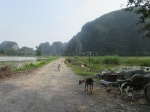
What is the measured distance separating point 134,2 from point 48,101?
869 cm

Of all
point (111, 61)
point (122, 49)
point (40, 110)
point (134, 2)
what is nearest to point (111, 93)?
point (40, 110)

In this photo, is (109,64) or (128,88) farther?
(109,64)

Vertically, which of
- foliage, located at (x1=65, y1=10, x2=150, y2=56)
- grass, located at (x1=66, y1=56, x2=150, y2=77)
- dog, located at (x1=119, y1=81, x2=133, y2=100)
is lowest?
grass, located at (x1=66, y1=56, x2=150, y2=77)

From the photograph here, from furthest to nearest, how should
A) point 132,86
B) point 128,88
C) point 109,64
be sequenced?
point 109,64 < point 132,86 < point 128,88

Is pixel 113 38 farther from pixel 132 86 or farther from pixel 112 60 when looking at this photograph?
pixel 132 86

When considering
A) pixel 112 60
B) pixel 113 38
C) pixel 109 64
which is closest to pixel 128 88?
pixel 109 64

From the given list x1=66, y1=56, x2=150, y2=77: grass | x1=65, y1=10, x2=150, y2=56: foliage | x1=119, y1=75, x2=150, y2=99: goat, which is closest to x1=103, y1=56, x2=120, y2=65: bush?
x1=66, y1=56, x2=150, y2=77: grass

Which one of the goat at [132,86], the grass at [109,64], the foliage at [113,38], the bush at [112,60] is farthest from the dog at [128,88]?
the foliage at [113,38]

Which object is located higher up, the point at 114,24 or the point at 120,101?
the point at 114,24

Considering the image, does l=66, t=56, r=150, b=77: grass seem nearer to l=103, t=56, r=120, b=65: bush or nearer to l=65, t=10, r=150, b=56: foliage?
l=103, t=56, r=120, b=65: bush

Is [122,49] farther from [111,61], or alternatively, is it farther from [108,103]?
[108,103]

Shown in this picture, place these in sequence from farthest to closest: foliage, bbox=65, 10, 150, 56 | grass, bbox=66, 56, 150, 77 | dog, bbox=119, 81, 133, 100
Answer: foliage, bbox=65, 10, 150, 56, grass, bbox=66, 56, 150, 77, dog, bbox=119, 81, 133, 100

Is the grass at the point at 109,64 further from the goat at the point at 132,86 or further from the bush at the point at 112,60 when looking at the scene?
the goat at the point at 132,86

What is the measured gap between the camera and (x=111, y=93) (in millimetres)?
12750
